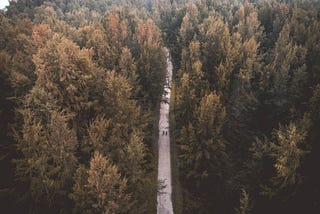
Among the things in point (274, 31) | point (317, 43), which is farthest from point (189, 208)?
point (274, 31)

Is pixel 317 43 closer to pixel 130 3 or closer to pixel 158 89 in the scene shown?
pixel 158 89

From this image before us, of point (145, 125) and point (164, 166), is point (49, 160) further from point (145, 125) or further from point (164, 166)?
point (164, 166)

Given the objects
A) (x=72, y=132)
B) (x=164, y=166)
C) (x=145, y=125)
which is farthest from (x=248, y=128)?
(x=72, y=132)

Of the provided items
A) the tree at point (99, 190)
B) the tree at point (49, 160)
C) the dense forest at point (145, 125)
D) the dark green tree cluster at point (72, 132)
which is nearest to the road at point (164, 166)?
the dense forest at point (145, 125)

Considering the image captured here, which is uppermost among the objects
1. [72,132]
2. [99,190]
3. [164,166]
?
[164,166]

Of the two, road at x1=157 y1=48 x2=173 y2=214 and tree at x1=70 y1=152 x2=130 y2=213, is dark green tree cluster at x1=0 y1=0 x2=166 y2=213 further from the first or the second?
road at x1=157 y1=48 x2=173 y2=214

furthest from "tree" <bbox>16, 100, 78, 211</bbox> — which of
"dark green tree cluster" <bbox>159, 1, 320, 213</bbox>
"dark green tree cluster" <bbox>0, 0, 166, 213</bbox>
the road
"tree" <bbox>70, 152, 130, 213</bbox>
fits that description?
"dark green tree cluster" <bbox>159, 1, 320, 213</bbox>

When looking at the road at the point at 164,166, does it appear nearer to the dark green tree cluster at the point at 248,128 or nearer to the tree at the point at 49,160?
the dark green tree cluster at the point at 248,128
